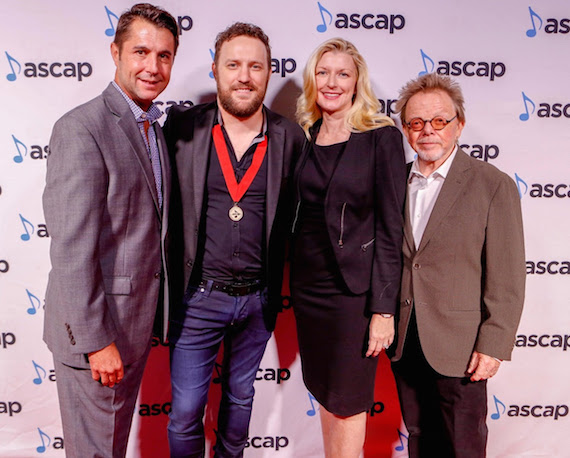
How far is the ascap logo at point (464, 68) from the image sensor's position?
2.56 m

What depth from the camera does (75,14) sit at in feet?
8.00

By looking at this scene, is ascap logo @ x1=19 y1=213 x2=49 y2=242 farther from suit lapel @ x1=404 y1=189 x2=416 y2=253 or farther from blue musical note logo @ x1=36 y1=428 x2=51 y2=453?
suit lapel @ x1=404 y1=189 x2=416 y2=253

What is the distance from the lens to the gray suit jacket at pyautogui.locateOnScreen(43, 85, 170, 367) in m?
1.51

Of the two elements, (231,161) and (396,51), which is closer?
(231,161)

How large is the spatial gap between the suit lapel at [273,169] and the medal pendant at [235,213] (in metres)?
0.14

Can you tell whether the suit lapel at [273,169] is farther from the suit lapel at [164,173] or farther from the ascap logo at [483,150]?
the ascap logo at [483,150]

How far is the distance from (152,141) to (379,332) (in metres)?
1.37

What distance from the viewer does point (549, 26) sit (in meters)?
2.55

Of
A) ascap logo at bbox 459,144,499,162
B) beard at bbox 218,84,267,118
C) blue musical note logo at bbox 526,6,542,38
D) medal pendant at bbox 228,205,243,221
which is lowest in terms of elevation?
Result: medal pendant at bbox 228,205,243,221

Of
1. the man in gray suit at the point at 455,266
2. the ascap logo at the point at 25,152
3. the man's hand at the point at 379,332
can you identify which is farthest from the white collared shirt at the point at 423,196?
the ascap logo at the point at 25,152

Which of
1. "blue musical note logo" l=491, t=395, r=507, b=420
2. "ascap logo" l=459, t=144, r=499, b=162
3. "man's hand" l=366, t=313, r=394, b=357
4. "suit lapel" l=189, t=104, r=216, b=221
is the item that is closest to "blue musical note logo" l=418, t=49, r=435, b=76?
"ascap logo" l=459, t=144, r=499, b=162

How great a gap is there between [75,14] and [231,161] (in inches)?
55.2

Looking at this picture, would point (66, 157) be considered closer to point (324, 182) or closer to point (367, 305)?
point (324, 182)

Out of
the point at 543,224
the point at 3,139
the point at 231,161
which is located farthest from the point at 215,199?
the point at 543,224
